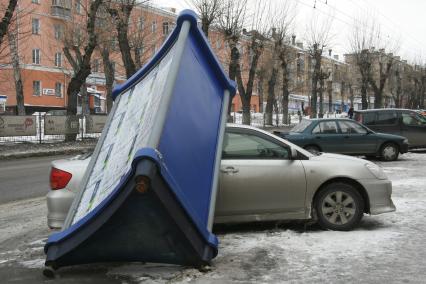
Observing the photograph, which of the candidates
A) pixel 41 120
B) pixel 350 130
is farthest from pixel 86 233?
pixel 41 120

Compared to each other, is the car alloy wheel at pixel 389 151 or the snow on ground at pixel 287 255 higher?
the car alloy wheel at pixel 389 151

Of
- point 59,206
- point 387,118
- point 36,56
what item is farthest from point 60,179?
point 36,56

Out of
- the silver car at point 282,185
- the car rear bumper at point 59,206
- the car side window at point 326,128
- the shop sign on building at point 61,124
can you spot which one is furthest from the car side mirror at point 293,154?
the shop sign on building at point 61,124

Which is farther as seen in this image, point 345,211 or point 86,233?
point 345,211

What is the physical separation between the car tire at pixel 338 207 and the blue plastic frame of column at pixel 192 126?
5.69ft

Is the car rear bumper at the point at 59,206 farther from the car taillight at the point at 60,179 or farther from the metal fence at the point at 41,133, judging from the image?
the metal fence at the point at 41,133

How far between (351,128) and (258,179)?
31.5 ft

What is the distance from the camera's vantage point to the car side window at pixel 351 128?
49.6ft

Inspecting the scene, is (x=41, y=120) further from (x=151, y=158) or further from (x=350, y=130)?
(x=151, y=158)

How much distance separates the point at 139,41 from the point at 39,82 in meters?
18.0

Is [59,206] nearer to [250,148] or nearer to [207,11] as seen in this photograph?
[250,148]

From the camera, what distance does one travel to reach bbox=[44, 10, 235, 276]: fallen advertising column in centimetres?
451

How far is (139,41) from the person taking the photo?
35.2m

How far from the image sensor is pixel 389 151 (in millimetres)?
15547
